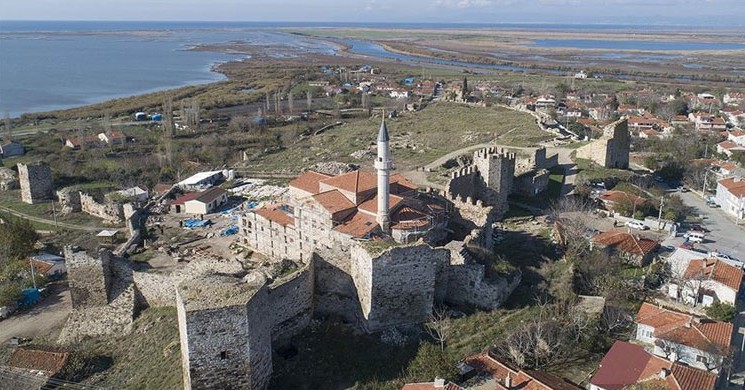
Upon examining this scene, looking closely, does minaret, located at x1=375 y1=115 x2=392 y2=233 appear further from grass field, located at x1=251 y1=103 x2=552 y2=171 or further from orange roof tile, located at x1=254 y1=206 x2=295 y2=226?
grass field, located at x1=251 y1=103 x2=552 y2=171

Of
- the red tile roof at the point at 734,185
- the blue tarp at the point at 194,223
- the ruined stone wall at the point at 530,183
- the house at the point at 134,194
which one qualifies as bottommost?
the house at the point at 134,194

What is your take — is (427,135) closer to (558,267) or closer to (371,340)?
(558,267)

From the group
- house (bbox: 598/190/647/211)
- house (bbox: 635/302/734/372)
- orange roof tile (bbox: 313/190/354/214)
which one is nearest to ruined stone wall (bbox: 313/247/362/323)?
orange roof tile (bbox: 313/190/354/214)

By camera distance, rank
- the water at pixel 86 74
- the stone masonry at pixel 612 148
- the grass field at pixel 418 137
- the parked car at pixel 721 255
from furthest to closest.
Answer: the water at pixel 86 74 < the grass field at pixel 418 137 < the stone masonry at pixel 612 148 < the parked car at pixel 721 255

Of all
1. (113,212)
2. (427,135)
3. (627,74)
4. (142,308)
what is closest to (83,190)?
(113,212)

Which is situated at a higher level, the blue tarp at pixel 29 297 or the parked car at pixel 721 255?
the parked car at pixel 721 255

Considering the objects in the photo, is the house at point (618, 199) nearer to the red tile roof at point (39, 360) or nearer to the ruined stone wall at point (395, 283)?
the ruined stone wall at point (395, 283)

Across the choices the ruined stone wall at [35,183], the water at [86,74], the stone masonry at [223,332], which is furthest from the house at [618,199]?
the water at [86,74]
